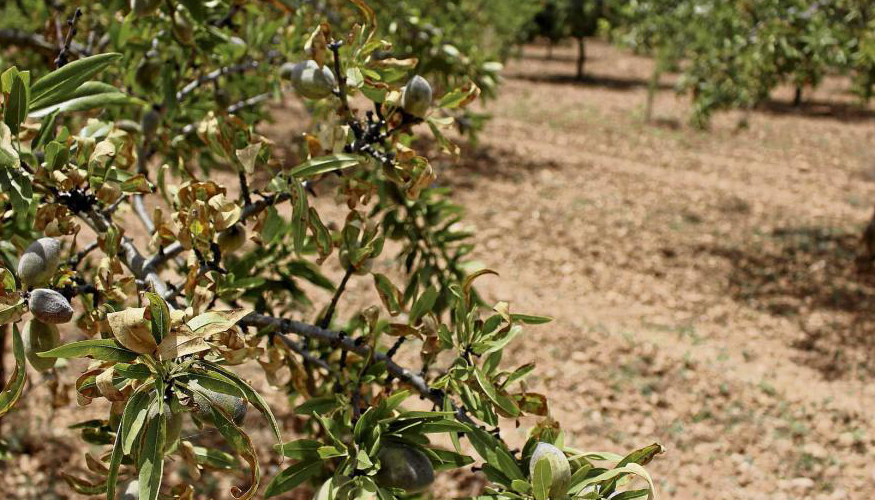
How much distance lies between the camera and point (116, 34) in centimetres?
149

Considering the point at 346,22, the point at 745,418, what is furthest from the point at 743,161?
the point at 346,22

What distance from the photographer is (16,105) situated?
86 centimetres

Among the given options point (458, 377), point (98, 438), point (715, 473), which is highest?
point (458, 377)

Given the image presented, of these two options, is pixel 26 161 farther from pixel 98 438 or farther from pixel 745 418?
pixel 745 418

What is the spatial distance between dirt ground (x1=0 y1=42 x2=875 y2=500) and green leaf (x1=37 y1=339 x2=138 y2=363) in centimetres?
259

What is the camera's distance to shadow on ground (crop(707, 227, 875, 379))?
466 centimetres

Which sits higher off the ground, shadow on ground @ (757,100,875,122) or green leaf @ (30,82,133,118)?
green leaf @ (30,82,133,118)

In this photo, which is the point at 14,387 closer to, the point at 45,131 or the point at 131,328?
the point at 131,328

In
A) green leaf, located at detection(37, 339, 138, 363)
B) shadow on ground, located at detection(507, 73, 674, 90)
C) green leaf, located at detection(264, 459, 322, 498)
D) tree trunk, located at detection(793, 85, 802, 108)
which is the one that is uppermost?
green leaf, located at detection(37, 339, 138, 363)

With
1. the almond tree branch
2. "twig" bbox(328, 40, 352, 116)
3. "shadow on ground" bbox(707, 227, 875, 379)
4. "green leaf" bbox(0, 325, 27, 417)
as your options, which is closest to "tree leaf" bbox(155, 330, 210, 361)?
"green leaf" bbox(0, 325, 27, 417)

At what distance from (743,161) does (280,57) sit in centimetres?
860

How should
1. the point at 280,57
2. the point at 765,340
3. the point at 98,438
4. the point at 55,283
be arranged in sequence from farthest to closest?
the point at 765,340
the point at 280,57
the point at 98,438
the point at 55,283

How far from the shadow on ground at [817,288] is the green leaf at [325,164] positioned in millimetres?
4291

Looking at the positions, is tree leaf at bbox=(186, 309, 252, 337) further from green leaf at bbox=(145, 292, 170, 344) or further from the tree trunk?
the tree trunk
